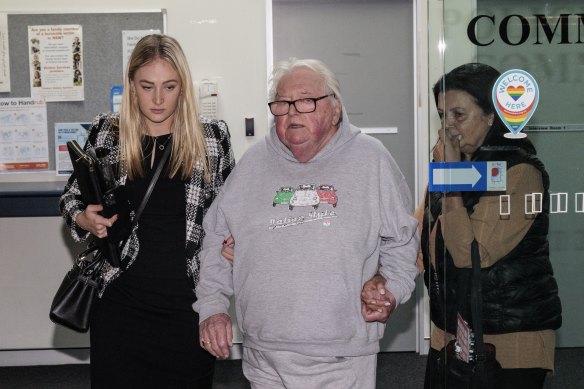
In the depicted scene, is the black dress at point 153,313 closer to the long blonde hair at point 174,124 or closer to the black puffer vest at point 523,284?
the long blonde hair at point 174,124

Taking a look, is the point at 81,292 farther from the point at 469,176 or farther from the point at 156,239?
the point at 469,176

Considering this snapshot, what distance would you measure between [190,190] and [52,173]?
8.35 ft

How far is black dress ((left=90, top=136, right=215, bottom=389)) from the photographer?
2.12 m

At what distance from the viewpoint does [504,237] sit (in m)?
1.83

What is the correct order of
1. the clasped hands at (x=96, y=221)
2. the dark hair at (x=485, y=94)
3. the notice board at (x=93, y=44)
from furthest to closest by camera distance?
1. the notice board at (x=93, y=44)
2. the clasped hands at (x=96, y=221)
3. the dark hair at (x=485, y=94)

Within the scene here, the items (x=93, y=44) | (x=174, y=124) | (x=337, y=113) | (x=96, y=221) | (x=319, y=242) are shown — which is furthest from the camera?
(x=93, y=44)

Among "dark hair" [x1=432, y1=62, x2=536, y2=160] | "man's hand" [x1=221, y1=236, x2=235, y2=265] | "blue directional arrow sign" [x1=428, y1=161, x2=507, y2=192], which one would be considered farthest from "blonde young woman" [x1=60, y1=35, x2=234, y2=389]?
"dark hair" [x1=432, y1=62, x2=536, y2=160]

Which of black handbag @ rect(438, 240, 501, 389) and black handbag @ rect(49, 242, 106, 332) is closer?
black handbag @ rect(438, 240, 501, 389)

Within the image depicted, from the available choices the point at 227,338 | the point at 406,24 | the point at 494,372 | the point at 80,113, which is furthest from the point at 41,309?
the point at 494,372

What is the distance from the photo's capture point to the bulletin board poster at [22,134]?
4449 millimetres

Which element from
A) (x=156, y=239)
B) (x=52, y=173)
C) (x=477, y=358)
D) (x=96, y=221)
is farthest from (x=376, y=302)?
(x=52, y=173)

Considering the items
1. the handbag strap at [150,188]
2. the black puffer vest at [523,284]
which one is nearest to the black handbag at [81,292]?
the handbag strap at [150,188]

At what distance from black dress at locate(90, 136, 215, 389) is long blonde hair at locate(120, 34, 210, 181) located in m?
0.05

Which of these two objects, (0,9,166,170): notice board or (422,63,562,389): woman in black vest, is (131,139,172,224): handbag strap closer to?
(422,63,562,389): woman in black vest
